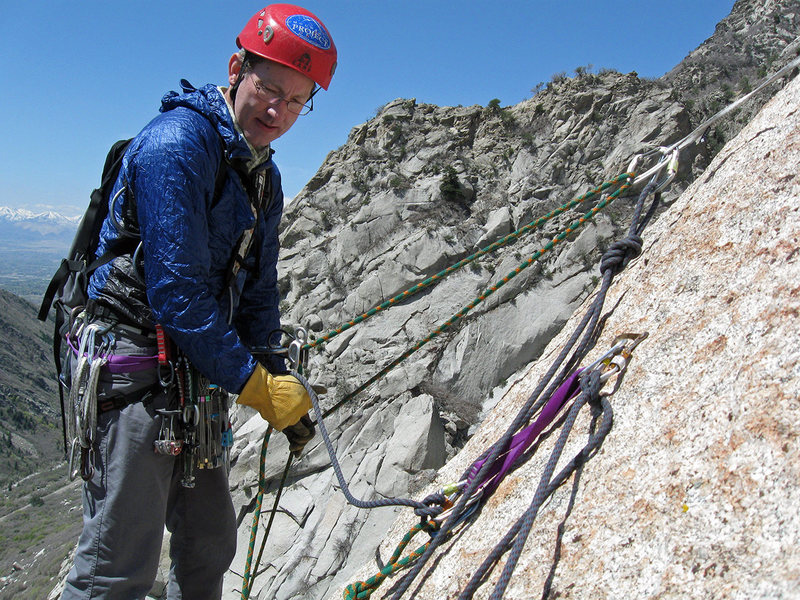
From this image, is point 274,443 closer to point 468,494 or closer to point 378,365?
point 378,365

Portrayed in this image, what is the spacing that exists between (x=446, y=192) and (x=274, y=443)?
23.8 ft

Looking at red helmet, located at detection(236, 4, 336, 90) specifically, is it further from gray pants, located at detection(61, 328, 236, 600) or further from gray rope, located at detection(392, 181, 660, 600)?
gray rope, located at detection(392, 181, 660, 600)

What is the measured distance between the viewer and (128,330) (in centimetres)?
229

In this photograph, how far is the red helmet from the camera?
221 cm

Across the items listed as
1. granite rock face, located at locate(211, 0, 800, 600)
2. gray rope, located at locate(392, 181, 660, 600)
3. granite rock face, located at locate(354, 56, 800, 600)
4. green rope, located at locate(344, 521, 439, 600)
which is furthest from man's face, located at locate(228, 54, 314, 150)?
granite rock face, located at locate(211, 0, 800, 600)

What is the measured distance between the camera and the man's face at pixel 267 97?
7.36ft

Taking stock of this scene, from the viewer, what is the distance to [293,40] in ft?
7.25

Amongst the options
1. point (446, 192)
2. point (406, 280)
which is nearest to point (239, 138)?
point (406, 280)

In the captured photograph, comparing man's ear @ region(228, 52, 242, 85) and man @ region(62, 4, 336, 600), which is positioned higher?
man's ear @ region(228, 52, 242, 85)

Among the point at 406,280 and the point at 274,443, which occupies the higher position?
the point at 406,280

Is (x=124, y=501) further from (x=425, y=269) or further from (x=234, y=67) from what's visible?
(x=425, y=269)

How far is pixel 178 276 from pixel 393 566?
4.60ft

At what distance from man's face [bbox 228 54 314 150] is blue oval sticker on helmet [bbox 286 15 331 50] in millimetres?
147

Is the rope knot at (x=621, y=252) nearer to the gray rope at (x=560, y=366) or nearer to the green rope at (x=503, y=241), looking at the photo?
the gray rope at (x=560, y=366)
